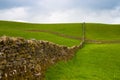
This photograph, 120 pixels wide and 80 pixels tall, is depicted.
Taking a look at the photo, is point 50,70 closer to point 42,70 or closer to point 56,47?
point 42,70

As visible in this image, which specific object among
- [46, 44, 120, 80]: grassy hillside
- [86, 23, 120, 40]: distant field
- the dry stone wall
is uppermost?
the dry stone wall

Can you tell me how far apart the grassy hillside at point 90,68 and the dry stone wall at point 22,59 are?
4.35 feet

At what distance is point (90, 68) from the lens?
3491 cm

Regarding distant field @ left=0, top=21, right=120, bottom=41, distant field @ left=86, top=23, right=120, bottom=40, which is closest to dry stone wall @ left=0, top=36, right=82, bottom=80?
distant field @ left=86, top=23, right=120, bottom=40

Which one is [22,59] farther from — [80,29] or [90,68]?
[80,29]

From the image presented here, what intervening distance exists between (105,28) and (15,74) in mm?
87614

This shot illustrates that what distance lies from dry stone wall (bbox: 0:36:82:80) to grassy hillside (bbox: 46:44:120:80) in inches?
52.2

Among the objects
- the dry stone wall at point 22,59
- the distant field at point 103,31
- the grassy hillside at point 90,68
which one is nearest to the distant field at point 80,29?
the distant field at point 103,31

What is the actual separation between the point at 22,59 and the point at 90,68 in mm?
14837

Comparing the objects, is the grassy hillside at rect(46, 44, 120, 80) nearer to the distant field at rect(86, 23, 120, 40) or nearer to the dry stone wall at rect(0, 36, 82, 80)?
the dry stone wall at rect(0, 36, 82, 80)

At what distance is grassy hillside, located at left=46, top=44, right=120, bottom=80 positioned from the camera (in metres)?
28.0

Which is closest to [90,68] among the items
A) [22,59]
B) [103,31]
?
[22,59]

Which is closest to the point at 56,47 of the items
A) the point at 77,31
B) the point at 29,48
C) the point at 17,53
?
the point at 29,48

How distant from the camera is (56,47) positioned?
32.8 metres
